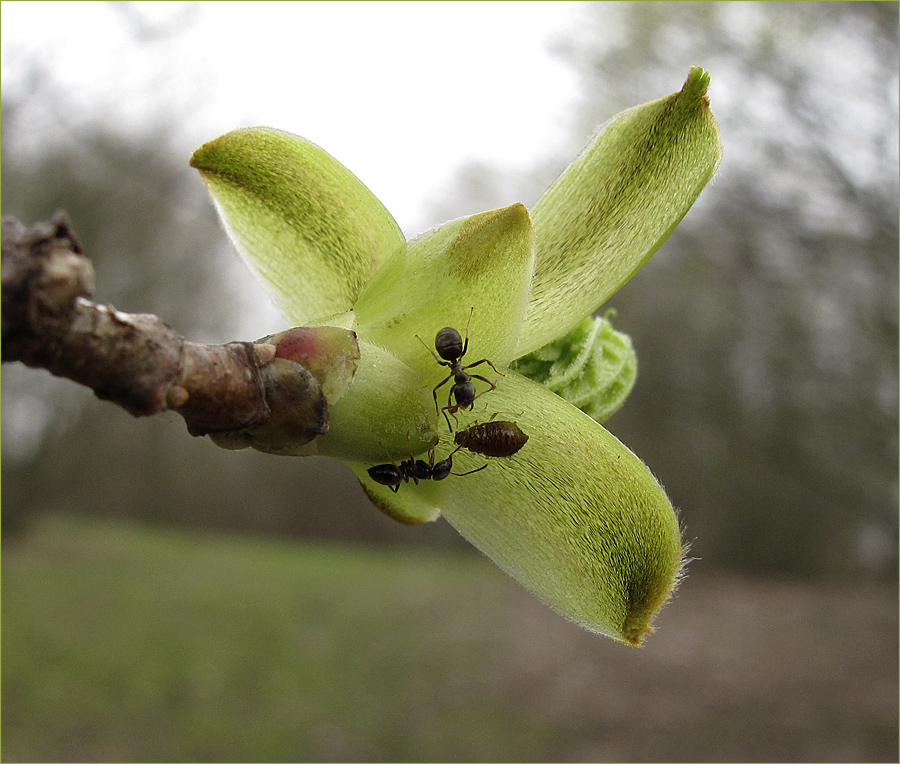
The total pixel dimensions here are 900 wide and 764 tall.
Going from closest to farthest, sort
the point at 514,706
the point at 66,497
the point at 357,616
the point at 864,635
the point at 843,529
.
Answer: the point at 514,706 → the point at 864,635 → the point at 357,616 → the point at 843,529 → the point at 66,497

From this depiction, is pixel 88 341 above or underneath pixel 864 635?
underneath

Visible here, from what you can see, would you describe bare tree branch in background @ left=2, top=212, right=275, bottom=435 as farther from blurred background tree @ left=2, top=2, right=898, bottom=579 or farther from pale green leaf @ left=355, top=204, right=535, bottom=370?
blurred background tree @ left=2, top=2, right=898, bottom=579

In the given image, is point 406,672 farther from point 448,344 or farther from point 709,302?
point 448,344

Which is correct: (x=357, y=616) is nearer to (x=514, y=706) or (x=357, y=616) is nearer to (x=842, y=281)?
(x=514, y=706)

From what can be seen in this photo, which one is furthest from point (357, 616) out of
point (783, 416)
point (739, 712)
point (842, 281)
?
point (842, 281)

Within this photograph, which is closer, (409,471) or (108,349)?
(108,349)

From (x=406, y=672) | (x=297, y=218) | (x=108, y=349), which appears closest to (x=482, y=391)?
(x=297, y=218)

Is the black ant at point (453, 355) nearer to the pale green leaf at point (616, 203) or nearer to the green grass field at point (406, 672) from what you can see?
the pale green leaf at point (616, 203)
